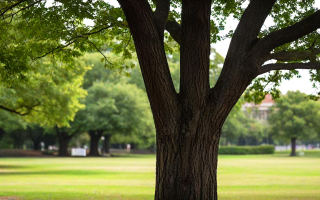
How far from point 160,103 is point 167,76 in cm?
50

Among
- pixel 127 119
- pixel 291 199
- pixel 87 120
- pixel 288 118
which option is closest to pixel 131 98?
pixel 127 119

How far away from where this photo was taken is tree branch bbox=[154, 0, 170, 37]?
26.9 ft

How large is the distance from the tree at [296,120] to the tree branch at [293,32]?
64.3 meters

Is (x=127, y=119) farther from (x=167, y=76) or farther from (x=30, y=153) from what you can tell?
(x=167, y=76)

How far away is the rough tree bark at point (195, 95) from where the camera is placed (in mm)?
7855

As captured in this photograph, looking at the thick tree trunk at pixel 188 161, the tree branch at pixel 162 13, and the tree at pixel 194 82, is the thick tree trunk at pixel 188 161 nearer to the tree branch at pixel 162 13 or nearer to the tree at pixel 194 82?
the tree at pixel 194 82

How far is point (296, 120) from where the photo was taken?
229 feet

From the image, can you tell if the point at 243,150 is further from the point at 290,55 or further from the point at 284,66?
the point at 284,66

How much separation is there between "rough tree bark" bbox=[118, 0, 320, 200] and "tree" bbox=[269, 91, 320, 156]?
6441 cm

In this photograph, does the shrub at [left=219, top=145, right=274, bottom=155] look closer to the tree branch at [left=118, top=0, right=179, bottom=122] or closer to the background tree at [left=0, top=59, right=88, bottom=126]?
the background tree at [left=0, top=59, right=88, bottom=126]

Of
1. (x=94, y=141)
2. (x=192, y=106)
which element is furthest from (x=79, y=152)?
(x=192, y=106)

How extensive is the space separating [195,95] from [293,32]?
82.5 inches

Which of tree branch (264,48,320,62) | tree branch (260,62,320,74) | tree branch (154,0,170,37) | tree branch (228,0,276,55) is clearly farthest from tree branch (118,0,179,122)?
tree branch (264,48,320,62)

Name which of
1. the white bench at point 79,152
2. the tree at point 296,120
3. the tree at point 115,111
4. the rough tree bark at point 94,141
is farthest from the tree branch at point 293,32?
the tree at point 296,120
